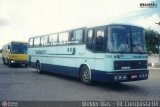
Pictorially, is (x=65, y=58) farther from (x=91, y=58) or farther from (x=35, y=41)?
(x=35, y=41)

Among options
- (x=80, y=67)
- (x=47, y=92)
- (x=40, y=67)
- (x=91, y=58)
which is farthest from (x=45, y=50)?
(x=47, y=92)

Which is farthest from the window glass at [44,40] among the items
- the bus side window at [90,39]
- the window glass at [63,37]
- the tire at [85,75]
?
the bus side window at [90,39]

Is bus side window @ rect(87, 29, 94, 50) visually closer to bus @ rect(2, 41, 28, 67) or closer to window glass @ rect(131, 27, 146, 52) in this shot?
window glass @ rect(131, 27, 146, 52)

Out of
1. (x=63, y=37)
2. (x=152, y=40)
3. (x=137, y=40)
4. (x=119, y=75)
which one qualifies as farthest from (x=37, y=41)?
(x=152, y=40)

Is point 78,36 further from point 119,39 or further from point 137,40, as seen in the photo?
point 137,40

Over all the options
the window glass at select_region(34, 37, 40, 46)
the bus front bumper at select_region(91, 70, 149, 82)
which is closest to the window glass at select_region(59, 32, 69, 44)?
the bus front bumper at select_region(91, 70, 149, 82)

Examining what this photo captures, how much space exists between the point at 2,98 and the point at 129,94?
4868 millimetres

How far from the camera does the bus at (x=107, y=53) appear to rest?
1134cm

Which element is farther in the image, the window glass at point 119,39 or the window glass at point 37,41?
the window glass at point 37,41

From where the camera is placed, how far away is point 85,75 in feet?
43.2

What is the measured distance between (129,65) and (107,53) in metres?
1.21

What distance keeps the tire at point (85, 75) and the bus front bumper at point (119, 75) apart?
58cm

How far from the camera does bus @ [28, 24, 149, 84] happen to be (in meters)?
11.3

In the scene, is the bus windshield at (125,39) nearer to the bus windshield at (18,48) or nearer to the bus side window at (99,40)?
the bus side window at (99,40)
